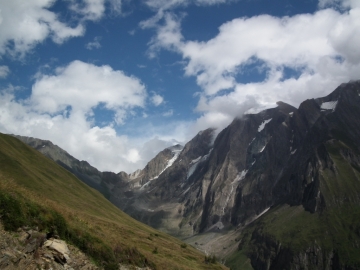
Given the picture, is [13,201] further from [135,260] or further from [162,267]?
[162,267]

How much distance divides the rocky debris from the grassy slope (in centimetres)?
291

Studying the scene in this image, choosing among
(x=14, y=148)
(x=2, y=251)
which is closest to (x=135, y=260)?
(x=2, y=251)

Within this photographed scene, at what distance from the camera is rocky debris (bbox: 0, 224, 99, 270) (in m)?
17.3

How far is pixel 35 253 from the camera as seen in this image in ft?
61.9

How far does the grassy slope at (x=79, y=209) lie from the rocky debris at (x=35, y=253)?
2.91m

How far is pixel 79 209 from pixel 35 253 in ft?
272

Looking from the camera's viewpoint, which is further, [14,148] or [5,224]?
[14,148]

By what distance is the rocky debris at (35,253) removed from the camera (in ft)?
56.7

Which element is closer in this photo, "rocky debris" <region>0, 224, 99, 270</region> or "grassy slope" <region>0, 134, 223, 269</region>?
"rocky debris" <region>0, 224, 99, 270</region>

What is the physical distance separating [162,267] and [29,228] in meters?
18.1

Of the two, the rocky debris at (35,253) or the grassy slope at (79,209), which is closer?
the rocky debris at (35,253)

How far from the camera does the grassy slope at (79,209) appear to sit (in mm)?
29620

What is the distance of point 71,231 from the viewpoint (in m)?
23.9

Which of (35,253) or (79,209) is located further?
(79,209)
